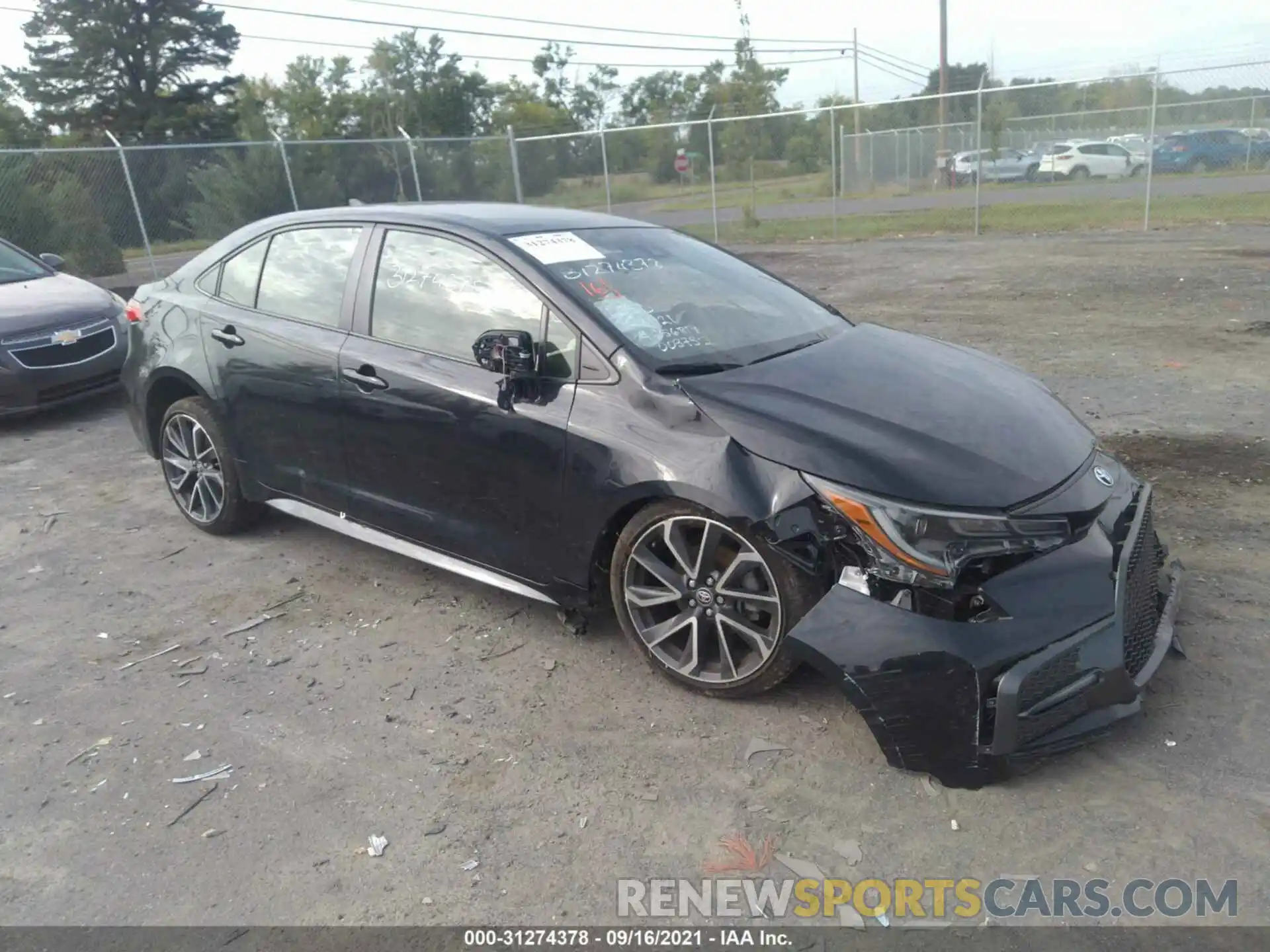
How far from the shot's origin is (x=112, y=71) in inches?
1791

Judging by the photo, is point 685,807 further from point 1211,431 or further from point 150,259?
point 150,259

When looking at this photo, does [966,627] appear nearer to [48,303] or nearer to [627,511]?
[627,511]

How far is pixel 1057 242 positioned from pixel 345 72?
188ft

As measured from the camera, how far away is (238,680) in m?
3.71

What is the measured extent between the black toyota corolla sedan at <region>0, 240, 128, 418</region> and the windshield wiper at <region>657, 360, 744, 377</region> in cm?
625

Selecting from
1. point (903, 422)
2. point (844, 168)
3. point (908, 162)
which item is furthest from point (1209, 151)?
point (903, 422)

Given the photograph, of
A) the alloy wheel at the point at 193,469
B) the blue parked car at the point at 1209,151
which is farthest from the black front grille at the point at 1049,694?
the blue parked car at the point at 1209,151

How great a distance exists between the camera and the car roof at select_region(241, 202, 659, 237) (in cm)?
397

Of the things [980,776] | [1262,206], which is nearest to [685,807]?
[980,776]

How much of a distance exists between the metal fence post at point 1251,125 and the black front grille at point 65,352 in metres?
17.9

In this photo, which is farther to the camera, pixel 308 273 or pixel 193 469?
pixel 193 469

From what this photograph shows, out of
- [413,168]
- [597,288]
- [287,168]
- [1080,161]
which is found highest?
[287,168]

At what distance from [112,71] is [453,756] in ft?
174

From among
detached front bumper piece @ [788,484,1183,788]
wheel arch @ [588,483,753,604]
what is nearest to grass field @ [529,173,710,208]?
wheel arch @ [588,483,753,604]
